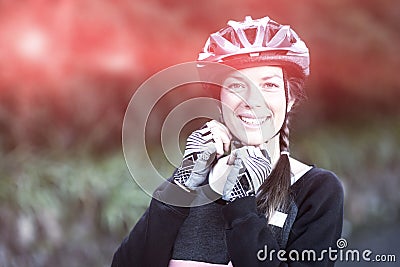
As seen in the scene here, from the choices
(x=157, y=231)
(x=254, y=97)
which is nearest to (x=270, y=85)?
(x=254, y=97)

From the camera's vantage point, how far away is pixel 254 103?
2.04 meters

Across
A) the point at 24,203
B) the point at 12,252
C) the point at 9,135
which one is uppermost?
the point at 9,135

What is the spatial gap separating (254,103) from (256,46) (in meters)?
0.16

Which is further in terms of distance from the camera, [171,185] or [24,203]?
[24,203]

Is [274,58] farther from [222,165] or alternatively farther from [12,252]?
[12,252]

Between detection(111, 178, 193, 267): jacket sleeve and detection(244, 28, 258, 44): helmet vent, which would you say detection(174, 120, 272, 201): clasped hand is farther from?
detection(244, 28, 258, 44): helmet vent

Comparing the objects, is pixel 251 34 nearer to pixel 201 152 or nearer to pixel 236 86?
pixel 236 86

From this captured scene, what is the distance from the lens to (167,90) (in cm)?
214

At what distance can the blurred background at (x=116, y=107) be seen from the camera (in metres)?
2.12

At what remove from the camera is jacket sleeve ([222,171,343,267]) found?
198 centimetres

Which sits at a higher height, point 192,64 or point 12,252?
point 192,64

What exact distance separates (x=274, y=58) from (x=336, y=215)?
0.47m

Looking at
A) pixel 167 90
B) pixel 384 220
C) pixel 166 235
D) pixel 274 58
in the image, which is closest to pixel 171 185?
pixel 166 235

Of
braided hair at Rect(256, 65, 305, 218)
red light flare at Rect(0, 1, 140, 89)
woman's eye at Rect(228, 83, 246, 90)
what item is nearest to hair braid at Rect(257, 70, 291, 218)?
braided hair at Rect(256, 65, 305, 218)
